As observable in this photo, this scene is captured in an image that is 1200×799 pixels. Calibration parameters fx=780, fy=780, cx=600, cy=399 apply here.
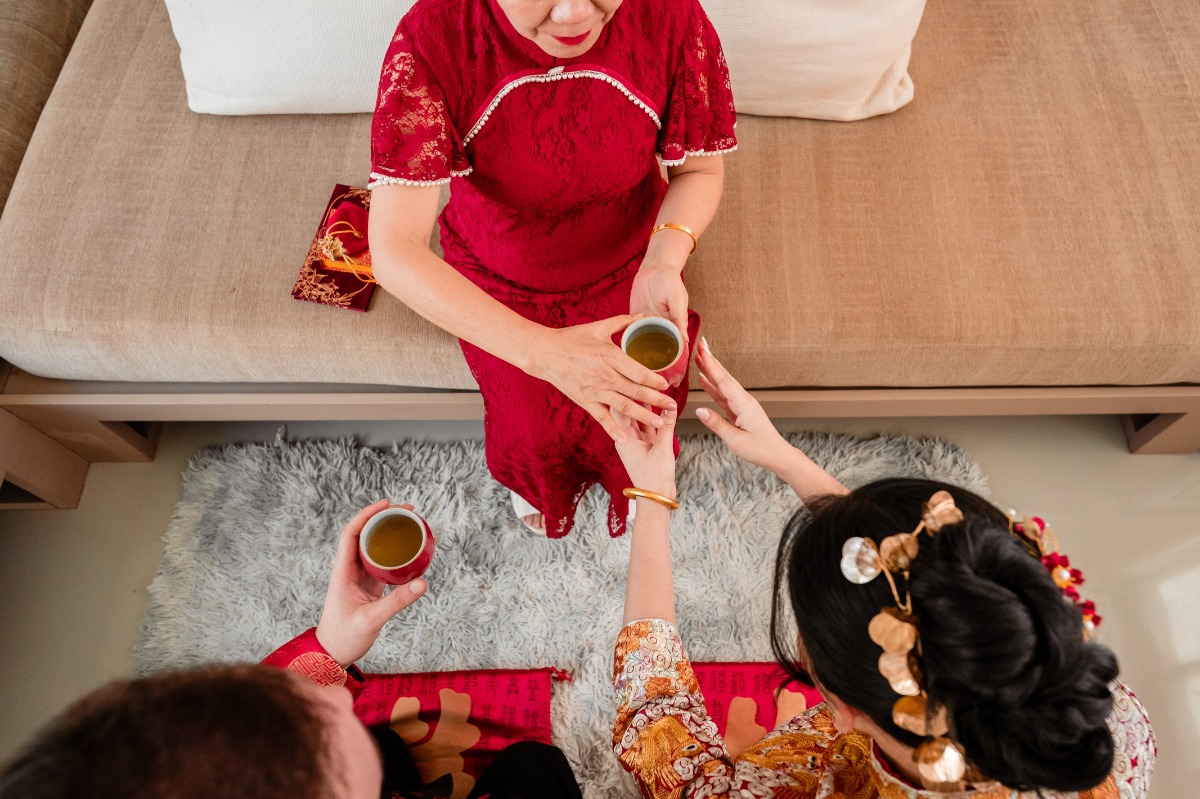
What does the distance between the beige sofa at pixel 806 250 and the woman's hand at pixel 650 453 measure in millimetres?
356

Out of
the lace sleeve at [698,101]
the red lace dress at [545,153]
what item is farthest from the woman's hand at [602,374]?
the lace sleeve at [698,101]

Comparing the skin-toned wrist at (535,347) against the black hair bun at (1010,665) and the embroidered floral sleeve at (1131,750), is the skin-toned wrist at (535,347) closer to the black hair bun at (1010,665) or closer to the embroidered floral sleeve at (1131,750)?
the black hair bun at (1010,665)

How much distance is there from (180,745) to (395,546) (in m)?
0.61

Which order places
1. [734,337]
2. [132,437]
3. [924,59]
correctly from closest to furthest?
[734,337] < [924,59] < [132,437]

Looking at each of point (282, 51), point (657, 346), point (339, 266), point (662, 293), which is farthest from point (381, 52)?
point (657, 346)

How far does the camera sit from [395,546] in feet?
3.96

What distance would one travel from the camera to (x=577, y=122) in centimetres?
117

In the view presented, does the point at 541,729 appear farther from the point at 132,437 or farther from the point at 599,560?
the point at 132,437

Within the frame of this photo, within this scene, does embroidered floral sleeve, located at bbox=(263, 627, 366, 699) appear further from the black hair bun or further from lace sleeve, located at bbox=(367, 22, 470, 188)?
the black hair bun

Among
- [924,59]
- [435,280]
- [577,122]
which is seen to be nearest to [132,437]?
[435,280]

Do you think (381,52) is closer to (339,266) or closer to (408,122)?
(339,266)

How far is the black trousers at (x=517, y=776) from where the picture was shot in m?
1.16

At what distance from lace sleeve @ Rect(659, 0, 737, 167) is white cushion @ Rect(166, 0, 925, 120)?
1.08ft

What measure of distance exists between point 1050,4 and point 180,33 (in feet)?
6.16
